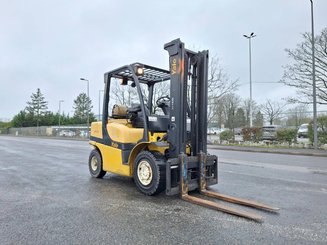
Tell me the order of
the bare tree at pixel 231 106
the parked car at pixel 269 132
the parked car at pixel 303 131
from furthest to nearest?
the bare tree at pixel 231 106, the parked car at pixel 269 132, the parked car at pixel 303 131

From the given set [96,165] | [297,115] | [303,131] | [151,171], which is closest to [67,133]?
[297,115]

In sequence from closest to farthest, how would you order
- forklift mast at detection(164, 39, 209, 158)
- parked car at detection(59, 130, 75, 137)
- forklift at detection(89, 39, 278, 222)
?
forklift at detection(89, 39, 278, 222) < forklift mast at detection(164, 39, 209, 158) < parked car at detection(59, 130, 75, 137)

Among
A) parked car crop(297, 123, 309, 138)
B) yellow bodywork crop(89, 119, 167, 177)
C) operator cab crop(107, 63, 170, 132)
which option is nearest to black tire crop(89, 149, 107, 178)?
yellow bodywork crop(89, 119, 167, 177)

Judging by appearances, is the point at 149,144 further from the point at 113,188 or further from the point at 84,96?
the point at 84,96

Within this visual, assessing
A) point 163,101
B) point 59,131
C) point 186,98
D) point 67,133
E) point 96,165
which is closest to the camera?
point 186,98

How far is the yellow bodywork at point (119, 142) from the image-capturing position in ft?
19.8

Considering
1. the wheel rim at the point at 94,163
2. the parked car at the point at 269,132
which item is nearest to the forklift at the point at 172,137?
the wheel rim at the point at 94,163

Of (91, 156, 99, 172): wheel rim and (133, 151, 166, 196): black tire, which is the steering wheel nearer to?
(133, 151, 166, 196): black tire

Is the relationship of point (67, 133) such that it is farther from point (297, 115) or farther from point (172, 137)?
point (172, 137)

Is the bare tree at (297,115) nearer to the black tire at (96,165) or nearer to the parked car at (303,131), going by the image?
the parked car at (303,131)

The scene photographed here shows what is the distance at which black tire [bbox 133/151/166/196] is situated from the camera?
17.8ft

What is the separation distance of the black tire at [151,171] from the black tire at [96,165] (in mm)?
1906

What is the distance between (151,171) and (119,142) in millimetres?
1409

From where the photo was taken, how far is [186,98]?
573cm
